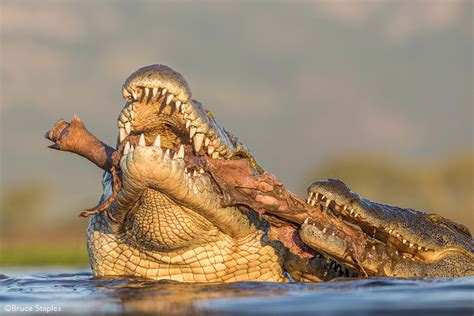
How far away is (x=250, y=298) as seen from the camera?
634 centimetres

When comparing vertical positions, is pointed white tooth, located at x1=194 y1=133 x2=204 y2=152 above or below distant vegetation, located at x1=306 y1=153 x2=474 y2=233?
below

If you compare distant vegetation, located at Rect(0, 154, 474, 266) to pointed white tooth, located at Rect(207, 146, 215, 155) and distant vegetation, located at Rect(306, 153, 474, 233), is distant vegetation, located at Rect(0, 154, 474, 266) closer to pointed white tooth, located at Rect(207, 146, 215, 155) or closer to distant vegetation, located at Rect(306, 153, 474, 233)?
distant vegetation, located at Rect(306, 153, 474, 233)

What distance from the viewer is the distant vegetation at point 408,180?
2435 inches

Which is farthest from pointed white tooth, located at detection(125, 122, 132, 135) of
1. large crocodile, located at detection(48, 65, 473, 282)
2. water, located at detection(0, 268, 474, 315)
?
water, located at detection(0, 268, 474, 315)

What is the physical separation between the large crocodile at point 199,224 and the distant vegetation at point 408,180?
5293 cm

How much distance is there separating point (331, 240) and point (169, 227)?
135cm

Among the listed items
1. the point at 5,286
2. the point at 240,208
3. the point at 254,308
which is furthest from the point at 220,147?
the point at 5,286

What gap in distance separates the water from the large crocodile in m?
0.25

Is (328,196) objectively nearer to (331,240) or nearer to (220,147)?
(331,240)

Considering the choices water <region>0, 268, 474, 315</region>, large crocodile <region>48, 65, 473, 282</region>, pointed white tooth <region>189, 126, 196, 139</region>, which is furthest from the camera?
pointed white tooth <region>189, 126, 196, 139</region>

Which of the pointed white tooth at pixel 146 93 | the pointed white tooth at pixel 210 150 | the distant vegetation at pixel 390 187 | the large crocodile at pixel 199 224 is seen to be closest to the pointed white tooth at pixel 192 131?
the large crocodile at pixel 199 224

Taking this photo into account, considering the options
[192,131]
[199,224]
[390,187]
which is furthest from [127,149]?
[390,187]

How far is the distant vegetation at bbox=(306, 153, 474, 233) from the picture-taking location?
61844 millimetres

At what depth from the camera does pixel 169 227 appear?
717cm
